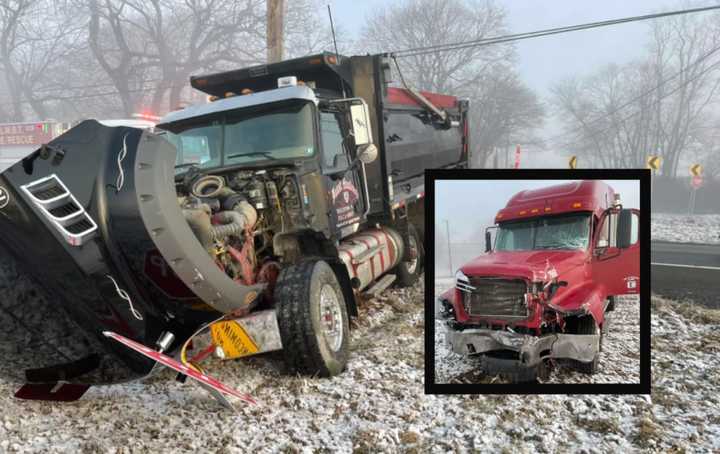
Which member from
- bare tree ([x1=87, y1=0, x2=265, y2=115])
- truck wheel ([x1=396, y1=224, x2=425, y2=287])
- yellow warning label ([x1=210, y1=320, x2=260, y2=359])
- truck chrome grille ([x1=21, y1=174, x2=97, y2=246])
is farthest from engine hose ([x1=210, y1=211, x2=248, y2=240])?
bare tree ([x1=87, y1=0, x2=265, y2=115])

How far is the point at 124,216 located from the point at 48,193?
42 centimetres

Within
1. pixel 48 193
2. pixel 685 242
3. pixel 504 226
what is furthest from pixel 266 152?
pixel 685 242

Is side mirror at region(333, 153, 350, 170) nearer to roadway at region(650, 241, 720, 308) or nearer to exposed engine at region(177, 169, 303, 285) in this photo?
exposed engine at region(177, 169, 303, 285)

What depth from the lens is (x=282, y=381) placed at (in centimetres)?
380

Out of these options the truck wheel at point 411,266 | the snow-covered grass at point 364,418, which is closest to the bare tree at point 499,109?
the truck wheel at point 411,266

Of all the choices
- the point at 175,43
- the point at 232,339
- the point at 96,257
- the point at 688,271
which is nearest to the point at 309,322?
the point at 232,339

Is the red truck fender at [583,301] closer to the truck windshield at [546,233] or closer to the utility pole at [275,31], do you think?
the truck windshield at [546,233]

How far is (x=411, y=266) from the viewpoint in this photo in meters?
7.09

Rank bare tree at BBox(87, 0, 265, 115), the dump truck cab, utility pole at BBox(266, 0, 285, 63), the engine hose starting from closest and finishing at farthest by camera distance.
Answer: the engine hose, the dump truck cab, utility pole at BBox(266, 0, 285, 63), bare tree at BBox(87, 0, 265, 115)

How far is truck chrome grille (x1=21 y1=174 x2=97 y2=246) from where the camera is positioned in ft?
8.23

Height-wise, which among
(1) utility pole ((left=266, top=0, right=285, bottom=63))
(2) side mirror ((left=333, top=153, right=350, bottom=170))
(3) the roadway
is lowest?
(3) the roadway

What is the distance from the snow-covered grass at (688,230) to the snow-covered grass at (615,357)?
13.7 meters

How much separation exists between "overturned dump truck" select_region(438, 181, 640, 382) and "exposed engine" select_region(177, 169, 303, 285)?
6.60 feet

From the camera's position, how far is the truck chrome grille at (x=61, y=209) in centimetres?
251
